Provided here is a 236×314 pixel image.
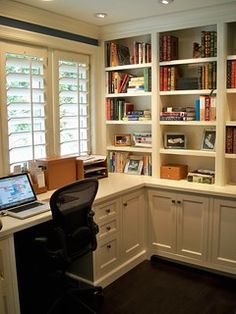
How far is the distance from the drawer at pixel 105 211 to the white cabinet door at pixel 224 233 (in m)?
0.93

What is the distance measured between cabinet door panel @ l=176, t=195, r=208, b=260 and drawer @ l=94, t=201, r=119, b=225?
645mm

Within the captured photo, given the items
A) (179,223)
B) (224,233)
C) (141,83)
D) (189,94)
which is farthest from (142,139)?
(224,233)

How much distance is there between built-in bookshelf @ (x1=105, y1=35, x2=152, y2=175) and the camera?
151 inches

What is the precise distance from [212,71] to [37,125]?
1763mm

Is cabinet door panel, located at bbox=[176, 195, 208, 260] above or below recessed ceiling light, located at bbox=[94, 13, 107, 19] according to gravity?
below

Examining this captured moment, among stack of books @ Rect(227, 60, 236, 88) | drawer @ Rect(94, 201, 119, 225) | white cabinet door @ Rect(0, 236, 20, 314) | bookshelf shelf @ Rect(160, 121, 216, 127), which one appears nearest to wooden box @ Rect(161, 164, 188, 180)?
bookshelf shelf @ Rect(160, 121, 216, 127)

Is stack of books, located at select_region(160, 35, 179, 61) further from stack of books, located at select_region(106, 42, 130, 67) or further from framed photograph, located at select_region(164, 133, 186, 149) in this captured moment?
framed photograph, located at select_region(164, 133, 186, 149)

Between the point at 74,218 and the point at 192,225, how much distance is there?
134 cm

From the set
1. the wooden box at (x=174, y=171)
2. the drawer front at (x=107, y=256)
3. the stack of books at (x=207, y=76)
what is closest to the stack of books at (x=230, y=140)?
the stack of books at (x=207, y=76)

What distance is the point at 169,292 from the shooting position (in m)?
3.11

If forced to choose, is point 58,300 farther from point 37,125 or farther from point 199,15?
point 199,15

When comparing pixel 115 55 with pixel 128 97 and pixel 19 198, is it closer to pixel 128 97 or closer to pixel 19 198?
pixel 128 97

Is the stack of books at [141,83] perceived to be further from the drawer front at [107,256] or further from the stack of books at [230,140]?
the drawer front at [107,256]

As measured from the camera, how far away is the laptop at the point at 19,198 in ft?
8.74
